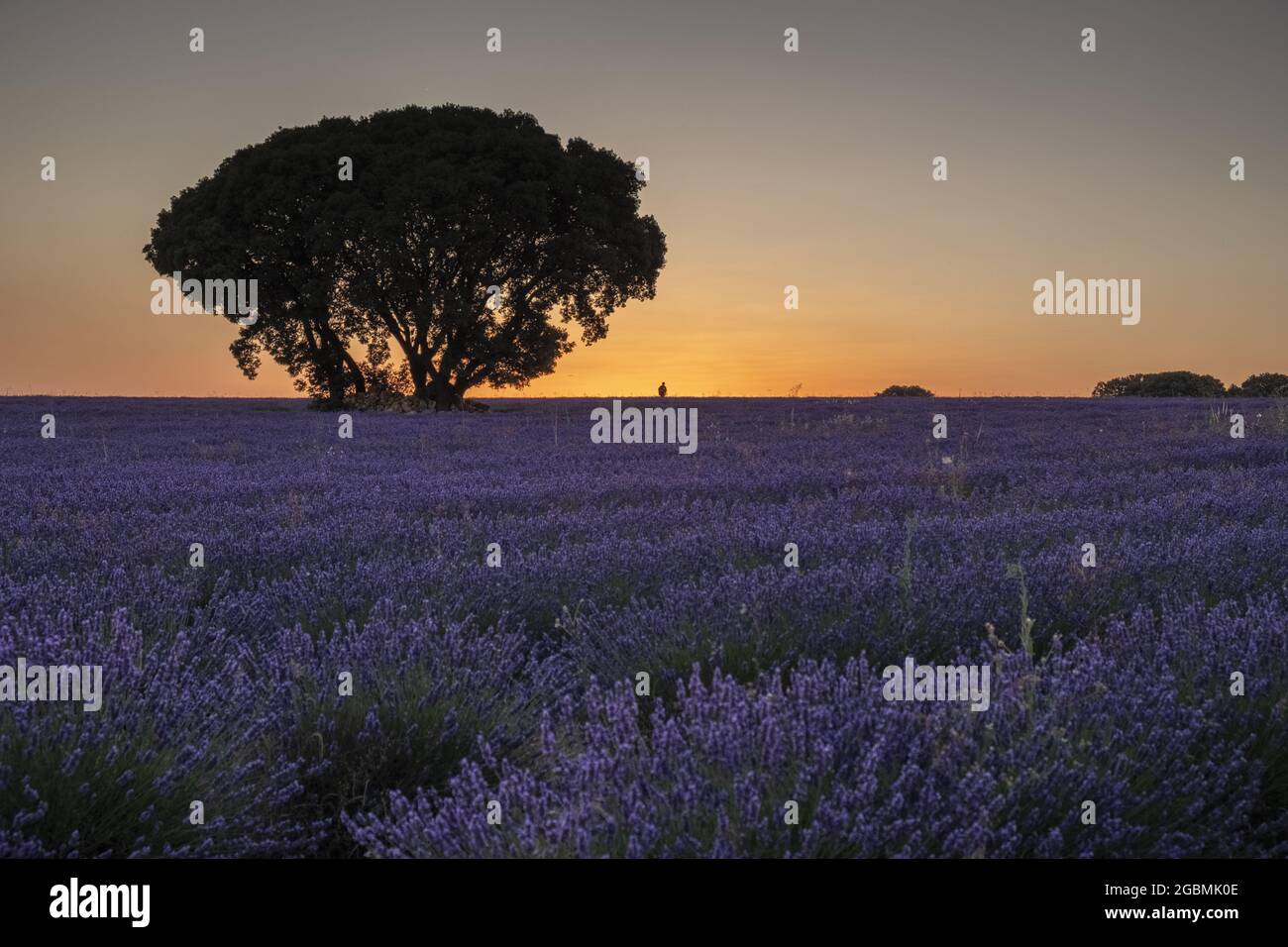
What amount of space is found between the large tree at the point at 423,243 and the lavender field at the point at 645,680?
779 inches

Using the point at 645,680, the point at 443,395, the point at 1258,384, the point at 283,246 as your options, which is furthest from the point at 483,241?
the point at 1258,384

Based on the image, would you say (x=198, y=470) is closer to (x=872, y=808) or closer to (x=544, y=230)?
(x=872, y=808)

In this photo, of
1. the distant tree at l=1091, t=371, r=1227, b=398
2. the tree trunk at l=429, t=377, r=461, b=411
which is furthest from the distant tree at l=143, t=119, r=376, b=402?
the distant tree at l=1091, t=371, r=1227, b=398

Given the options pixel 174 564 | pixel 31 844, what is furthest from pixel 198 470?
pixel 31 844

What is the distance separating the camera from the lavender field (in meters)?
1.84

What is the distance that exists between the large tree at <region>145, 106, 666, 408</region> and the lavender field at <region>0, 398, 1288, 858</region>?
64.9 ft

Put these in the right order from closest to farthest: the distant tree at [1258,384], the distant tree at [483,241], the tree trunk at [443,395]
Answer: the distant tree at [483,241] → the tree trunk at [443,395] → the distant tree at [1258,384]

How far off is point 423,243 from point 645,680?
80.2 feet

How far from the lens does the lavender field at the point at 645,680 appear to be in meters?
1.84

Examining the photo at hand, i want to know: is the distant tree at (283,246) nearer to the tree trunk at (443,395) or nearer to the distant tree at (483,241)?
the distant tree at (483,241)

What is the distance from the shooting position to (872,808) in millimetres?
1833

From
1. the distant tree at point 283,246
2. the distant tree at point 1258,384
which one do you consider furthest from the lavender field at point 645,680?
the distant tree at point 1258,384

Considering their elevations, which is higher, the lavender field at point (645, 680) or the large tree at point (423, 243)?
the large tree at point (423, 243)
